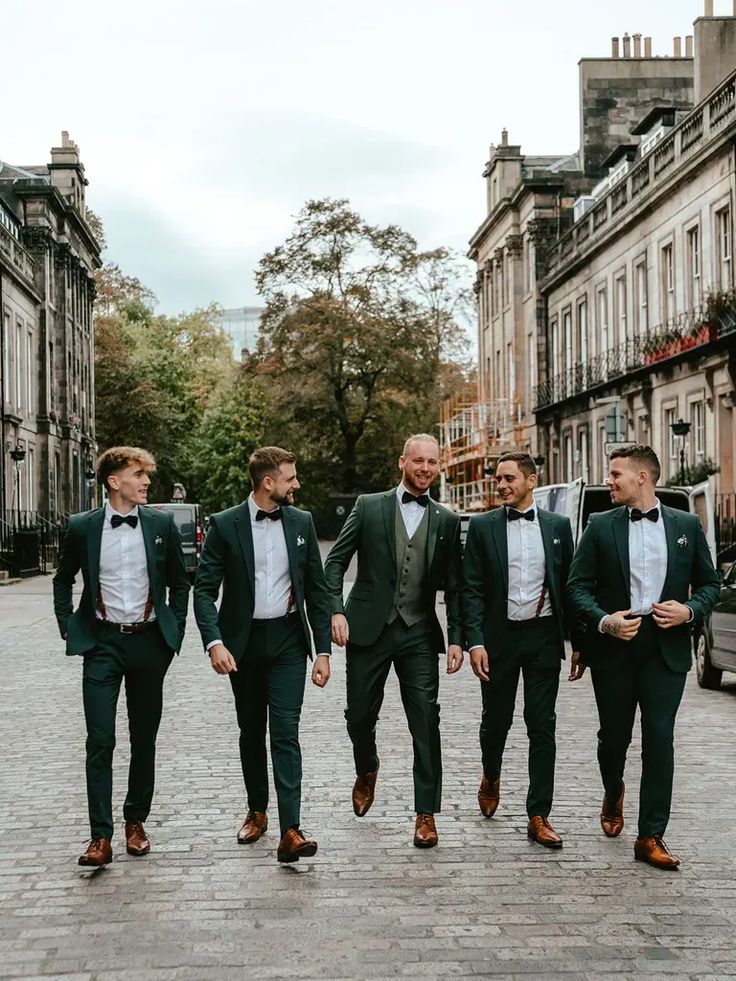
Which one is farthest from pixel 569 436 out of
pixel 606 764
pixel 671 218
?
pixel 606 764

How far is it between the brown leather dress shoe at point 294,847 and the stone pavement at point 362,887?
65 mm

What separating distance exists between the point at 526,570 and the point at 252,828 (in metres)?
1.89

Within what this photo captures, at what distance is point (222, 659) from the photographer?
688 centimetres

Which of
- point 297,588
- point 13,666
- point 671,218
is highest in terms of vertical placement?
point 671,218

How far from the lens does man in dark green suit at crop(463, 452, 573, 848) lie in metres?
7.36

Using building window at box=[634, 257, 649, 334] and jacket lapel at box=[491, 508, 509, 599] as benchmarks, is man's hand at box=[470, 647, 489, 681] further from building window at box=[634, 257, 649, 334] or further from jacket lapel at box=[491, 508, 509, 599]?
building window at box=[634, 257, 649, 334]

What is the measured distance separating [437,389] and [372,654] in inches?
2384

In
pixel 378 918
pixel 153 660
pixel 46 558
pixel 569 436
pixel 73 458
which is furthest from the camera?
pixel 73 458

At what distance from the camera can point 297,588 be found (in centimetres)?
711

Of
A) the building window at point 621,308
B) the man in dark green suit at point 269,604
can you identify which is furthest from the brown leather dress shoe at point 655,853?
the building window at point 621,308

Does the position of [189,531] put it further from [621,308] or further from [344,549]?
[344,549]

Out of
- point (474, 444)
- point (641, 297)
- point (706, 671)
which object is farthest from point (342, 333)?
point (706, 671)

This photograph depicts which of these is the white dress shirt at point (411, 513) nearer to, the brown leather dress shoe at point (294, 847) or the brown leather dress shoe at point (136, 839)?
the brown leather dress shoe at point (294, 847)

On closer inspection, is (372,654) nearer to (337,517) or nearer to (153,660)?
(153,660)
